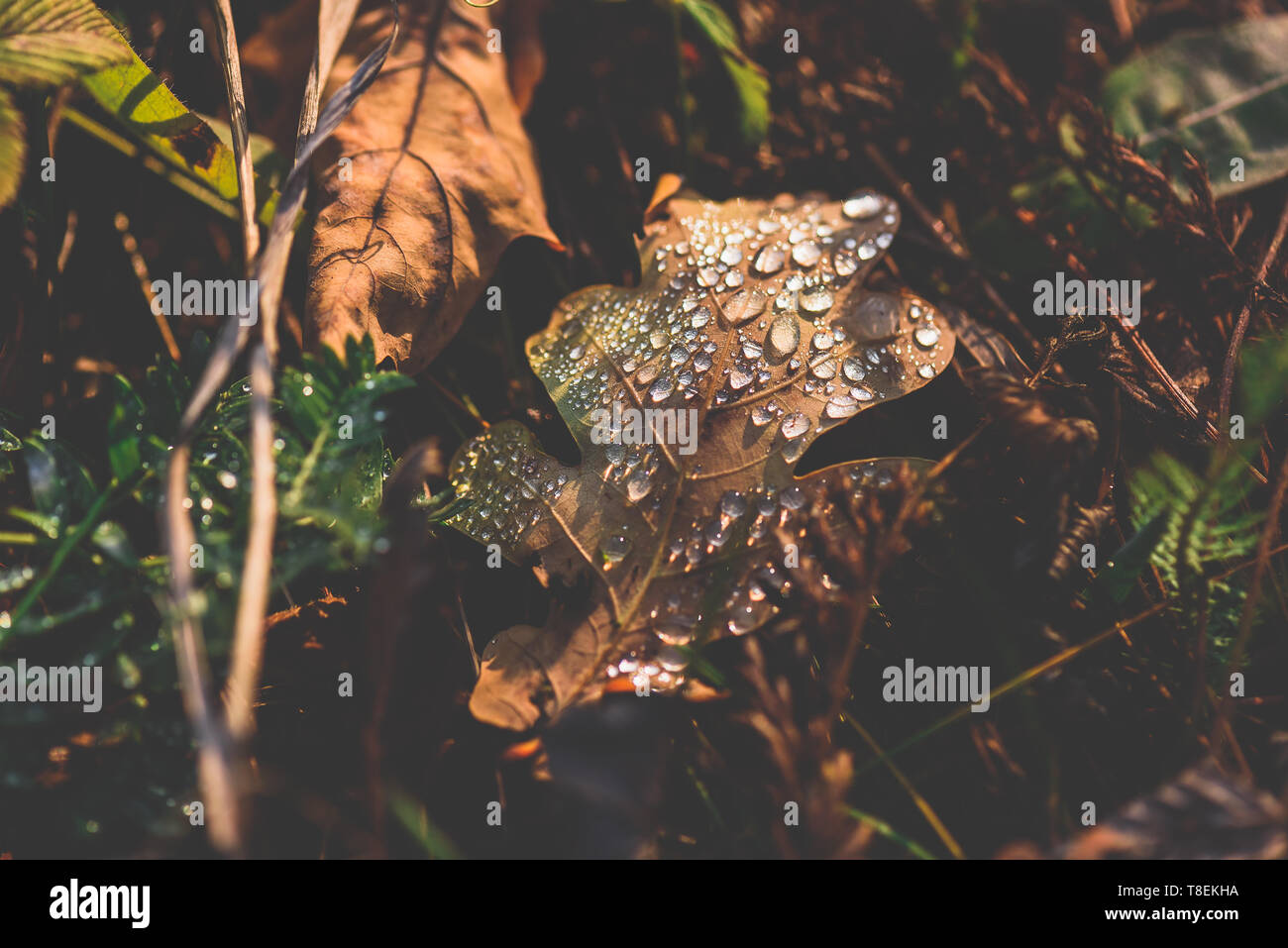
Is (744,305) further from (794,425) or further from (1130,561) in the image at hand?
(1130,561)

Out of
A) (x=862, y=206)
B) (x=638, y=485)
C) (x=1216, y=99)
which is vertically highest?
(x=1216, y=99)

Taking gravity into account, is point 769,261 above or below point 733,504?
above

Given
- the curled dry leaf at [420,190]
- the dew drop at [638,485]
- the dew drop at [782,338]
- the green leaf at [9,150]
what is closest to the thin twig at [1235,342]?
the dew drop at [782,338]

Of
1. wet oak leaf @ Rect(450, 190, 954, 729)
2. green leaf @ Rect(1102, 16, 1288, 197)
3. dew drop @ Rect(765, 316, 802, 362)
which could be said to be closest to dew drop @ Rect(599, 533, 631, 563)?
wet oak leaf @ Rect(450, 190, 954, 729)

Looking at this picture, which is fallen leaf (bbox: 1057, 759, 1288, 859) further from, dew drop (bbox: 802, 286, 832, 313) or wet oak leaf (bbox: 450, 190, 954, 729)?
dew drop (bbox: 802, 286, 832, 313)

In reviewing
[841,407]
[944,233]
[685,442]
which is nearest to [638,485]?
[685,442]

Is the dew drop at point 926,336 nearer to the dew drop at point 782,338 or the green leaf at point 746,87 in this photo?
the dew drop at point 782,338
